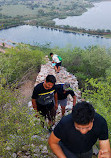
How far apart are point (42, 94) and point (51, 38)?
2752 inches

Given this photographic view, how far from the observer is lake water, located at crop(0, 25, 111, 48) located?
63594 millimetres

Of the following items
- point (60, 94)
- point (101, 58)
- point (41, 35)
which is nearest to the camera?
point (60, 94)

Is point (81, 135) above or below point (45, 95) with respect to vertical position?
above

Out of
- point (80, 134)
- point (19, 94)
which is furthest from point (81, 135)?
point (19, 94)

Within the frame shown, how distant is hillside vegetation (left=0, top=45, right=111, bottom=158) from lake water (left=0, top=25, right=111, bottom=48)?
39.0 meters

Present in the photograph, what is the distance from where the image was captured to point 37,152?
3.98 m

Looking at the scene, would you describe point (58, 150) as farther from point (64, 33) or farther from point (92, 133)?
point (64, 33)

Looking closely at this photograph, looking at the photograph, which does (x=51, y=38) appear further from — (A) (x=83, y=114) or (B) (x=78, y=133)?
(A) (x=83, y=114)

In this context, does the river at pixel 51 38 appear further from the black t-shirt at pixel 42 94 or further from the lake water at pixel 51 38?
the black t-shirt at pixel 42 94

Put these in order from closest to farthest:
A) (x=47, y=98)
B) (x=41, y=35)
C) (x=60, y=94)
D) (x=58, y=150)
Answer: (x=58, y=150)
(x=47, y=98)
(x=60, y=94)
(x=41, y=35)

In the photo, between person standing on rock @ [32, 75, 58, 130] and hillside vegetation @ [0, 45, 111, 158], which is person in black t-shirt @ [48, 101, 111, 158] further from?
person standing on rock @ [32, 75, 58, 130]

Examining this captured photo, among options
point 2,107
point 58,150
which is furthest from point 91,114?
point 2,107

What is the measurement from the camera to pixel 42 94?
4273mm

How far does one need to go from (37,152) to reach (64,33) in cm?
7748
